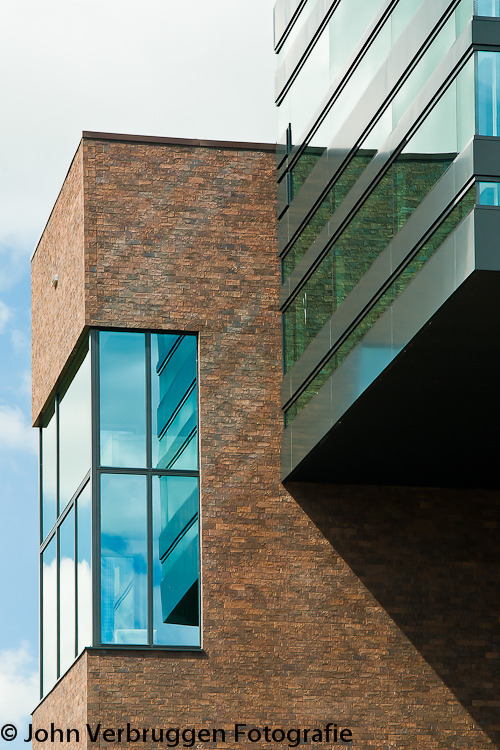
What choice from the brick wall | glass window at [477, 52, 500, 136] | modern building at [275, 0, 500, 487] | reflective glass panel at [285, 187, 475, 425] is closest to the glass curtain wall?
the brick wall

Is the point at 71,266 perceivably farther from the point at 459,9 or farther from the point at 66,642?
the point at 459,9

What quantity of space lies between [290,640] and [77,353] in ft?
19.4

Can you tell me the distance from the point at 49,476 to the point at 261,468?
15.3ft

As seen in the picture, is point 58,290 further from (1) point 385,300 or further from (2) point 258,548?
(1) point 385,300

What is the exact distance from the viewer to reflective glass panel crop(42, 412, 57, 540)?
27783mm

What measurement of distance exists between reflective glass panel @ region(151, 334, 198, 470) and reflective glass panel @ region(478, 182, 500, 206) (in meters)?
8.31

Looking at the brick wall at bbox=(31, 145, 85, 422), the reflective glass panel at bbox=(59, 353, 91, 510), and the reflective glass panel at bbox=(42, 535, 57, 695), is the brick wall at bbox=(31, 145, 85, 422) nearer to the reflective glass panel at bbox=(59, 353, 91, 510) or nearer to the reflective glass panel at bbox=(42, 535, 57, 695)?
the reflective glass panel at bbox=(59, 353, 91, 510)

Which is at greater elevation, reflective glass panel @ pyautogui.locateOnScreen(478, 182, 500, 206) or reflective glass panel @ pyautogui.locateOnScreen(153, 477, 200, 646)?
reflective glass panel @ pyautogui.locateOnScreen(478, 182, 500, 206)

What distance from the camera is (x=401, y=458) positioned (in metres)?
24.9

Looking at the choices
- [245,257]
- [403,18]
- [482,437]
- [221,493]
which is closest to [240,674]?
[221,493]

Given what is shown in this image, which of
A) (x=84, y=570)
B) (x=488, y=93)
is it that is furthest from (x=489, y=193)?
(x=84, y=570)

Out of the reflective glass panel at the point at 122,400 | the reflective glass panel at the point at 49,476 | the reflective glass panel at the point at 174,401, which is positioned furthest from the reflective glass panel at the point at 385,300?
the reflective glass panel at the point at 49,476

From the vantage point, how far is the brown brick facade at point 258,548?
24.4 metres

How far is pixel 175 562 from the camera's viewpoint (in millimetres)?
24656
